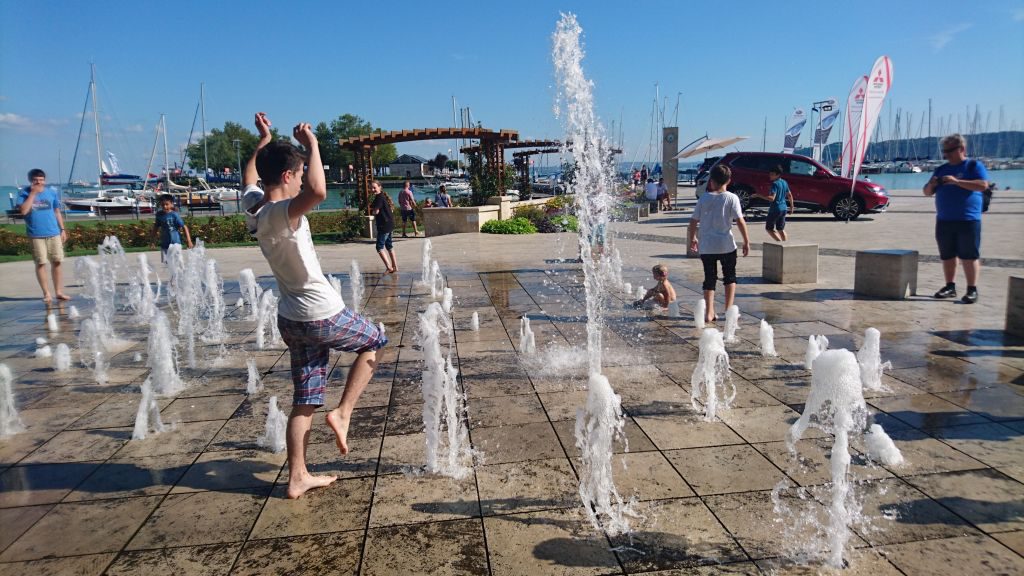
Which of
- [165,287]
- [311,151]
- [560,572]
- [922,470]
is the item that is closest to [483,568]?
[560,572]

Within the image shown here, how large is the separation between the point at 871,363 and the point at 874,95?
50.0 ft

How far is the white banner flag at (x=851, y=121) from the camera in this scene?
17.5 metres

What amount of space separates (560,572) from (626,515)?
1.79ft

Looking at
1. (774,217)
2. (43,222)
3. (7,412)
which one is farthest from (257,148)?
(774,217)

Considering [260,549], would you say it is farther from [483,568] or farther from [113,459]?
[113,459]

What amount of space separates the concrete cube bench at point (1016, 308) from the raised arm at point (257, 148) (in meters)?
6.56

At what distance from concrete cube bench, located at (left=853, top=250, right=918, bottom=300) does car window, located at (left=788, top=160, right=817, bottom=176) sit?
12.2m

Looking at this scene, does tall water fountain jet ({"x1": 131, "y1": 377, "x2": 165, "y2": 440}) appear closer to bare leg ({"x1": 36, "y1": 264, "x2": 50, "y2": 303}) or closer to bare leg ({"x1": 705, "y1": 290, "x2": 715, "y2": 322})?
bare leg ({"x1": 705, "y1": 290, "x2": 715, "y2": 322})

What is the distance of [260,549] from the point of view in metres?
2.79

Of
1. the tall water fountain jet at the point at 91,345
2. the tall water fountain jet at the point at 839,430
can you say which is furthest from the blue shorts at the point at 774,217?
the tall water fountain jet at the point at 91,345

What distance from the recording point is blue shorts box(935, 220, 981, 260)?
22.8ft

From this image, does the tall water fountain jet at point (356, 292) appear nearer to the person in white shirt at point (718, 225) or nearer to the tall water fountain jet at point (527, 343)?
the tall water fountain jet at point (527, 343)

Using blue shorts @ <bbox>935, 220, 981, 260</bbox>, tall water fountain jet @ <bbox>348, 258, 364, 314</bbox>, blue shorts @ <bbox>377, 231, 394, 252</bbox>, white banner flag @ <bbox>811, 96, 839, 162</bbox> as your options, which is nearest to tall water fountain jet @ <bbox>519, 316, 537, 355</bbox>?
tall water fountain jet @ <bbox>348, 258, 364, 314</bbox>

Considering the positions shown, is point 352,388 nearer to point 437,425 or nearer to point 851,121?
point 437,425
